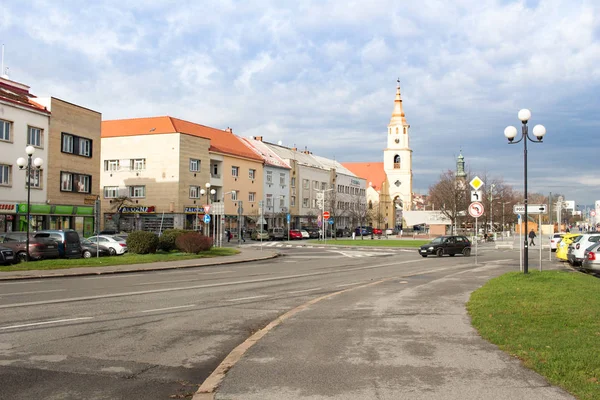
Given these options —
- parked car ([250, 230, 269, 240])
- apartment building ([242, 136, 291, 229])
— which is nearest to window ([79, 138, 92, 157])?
parked car ([250, 230, 269, 240])

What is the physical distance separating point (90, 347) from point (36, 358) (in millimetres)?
850

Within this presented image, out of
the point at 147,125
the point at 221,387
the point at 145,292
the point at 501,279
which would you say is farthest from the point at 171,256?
the point at 147,125

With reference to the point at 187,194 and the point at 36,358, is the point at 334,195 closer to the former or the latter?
the point at 187,194

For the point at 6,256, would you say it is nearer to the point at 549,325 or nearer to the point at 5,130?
the point at 5,130

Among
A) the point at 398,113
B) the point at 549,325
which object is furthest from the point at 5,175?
the point at 398,113

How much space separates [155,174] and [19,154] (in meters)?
24.0

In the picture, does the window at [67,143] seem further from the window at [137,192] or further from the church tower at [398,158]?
the church tower at [398,158]

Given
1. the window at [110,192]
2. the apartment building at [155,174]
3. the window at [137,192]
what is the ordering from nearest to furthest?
1. the apartment building at [155,174]
2. the window at [137,192]
3. the window at [110,192]

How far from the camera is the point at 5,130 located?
127ft

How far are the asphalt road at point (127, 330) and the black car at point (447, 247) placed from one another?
698 inches

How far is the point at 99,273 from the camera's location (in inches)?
895

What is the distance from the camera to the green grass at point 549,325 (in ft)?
19.8

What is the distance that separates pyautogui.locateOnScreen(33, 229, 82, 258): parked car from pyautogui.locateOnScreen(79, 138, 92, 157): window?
706 inches

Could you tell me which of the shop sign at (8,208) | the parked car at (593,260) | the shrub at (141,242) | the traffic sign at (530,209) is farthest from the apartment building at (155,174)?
the parked car at (593,260)
